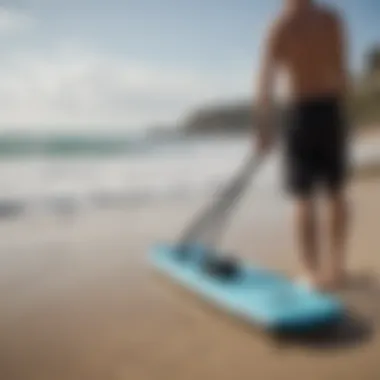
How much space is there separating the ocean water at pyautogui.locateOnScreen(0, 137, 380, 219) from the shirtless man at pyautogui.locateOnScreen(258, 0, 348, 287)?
1.2 inches

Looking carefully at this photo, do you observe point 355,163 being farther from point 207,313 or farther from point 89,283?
point 89,283

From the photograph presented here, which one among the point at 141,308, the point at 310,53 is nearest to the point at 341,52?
the point at 310,53

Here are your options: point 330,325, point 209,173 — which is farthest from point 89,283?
point 330,325

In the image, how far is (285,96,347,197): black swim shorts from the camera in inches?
36.5

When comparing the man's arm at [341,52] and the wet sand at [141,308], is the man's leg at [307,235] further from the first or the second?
the man's arm at [341,52]

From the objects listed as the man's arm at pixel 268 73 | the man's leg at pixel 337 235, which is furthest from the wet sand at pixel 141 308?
the man's arm at pixel 268 73

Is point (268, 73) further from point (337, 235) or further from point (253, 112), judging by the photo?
point (337, 235)

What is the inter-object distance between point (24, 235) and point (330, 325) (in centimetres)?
44

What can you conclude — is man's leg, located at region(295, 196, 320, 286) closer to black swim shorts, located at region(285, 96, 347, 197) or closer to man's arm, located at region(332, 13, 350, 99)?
black swim shorts, located at region(285, 96, 347, 197)

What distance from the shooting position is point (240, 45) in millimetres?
940

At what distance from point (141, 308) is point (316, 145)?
325 mm

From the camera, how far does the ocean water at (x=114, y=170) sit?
955mm

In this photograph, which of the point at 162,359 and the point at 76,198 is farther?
the point at 76,198

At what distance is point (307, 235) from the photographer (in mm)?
958
